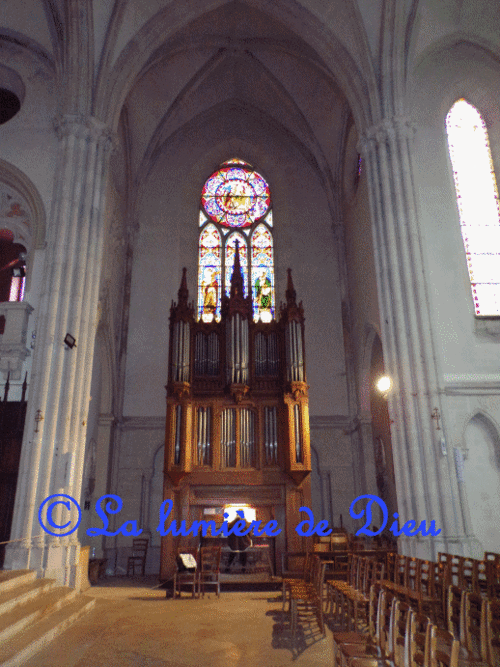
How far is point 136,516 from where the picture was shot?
17000mm

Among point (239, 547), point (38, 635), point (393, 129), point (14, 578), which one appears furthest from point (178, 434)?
point (393, 129)

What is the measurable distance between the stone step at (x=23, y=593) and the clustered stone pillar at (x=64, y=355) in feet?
2.28

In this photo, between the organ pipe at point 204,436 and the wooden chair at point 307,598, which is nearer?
the wooden chair at point 307,598

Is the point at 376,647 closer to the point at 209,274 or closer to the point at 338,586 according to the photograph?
the point at 338,586

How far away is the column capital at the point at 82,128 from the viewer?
1303 cm

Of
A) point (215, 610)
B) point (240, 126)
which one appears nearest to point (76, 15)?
point (240, 126)

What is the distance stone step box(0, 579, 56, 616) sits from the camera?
277 inches

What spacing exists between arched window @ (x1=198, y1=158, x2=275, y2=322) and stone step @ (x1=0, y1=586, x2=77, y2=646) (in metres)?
11.3

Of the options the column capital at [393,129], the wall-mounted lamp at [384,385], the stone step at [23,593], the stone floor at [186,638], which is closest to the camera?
the stone floor at [186,638]

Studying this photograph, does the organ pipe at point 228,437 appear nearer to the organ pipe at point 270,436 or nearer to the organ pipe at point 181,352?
the organ pipe at point 270,436

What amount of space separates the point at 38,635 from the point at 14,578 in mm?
2183

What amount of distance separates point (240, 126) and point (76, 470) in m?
15.2

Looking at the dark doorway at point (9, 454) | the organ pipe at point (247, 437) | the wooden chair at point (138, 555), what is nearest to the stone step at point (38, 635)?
the dark doorway at point (9, 454)

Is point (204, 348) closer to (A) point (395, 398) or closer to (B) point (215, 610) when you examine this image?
(A) point (395, 398)
